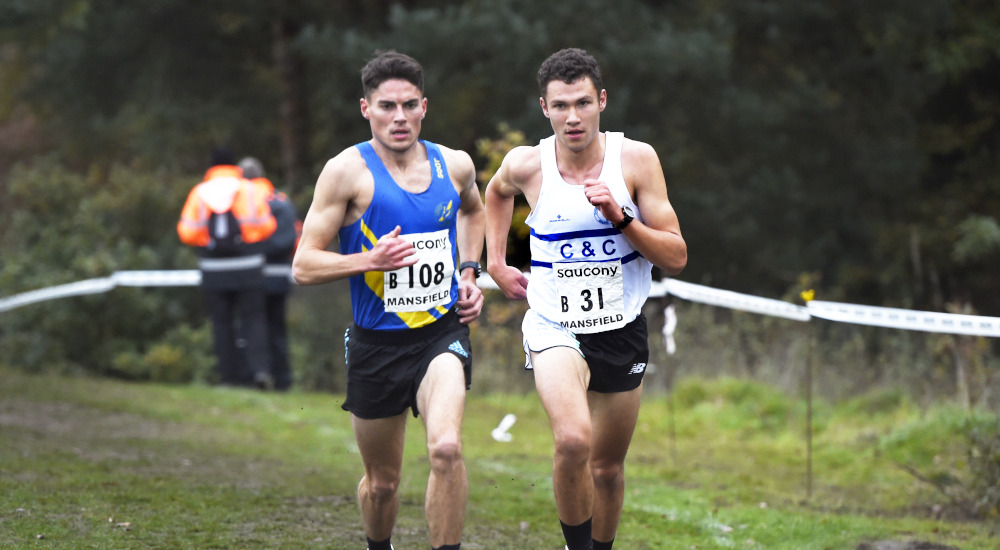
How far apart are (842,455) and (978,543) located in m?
2.89

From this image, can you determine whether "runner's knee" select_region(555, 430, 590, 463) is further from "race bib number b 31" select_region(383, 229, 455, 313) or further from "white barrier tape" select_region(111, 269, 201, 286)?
"white barrier tape" select_region(111, 269, 201, 286)

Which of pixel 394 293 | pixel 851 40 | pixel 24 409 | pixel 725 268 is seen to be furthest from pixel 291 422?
pixel 851 40

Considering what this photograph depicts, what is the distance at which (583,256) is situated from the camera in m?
5.29

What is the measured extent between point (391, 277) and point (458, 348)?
43cm

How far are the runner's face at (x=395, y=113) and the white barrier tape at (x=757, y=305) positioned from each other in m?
2.61

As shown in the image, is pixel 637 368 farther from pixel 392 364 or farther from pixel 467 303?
pixel 392 364

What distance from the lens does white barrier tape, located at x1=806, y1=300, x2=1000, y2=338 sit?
613 cm

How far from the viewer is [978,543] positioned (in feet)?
20.2

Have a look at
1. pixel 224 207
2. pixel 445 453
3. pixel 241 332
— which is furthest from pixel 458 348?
pixel 241 332

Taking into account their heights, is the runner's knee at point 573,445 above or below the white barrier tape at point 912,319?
below

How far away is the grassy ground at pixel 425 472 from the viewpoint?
250 inches

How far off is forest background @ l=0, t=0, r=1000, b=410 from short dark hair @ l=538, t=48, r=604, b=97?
9823 millimetres

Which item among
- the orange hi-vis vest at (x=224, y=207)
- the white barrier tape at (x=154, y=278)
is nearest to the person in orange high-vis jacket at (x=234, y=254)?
the orange hi-vis vest at (x=224, y=207)

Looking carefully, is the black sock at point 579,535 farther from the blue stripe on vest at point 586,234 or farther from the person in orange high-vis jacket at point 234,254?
the person in orange high-vis jacket at point 234,254
